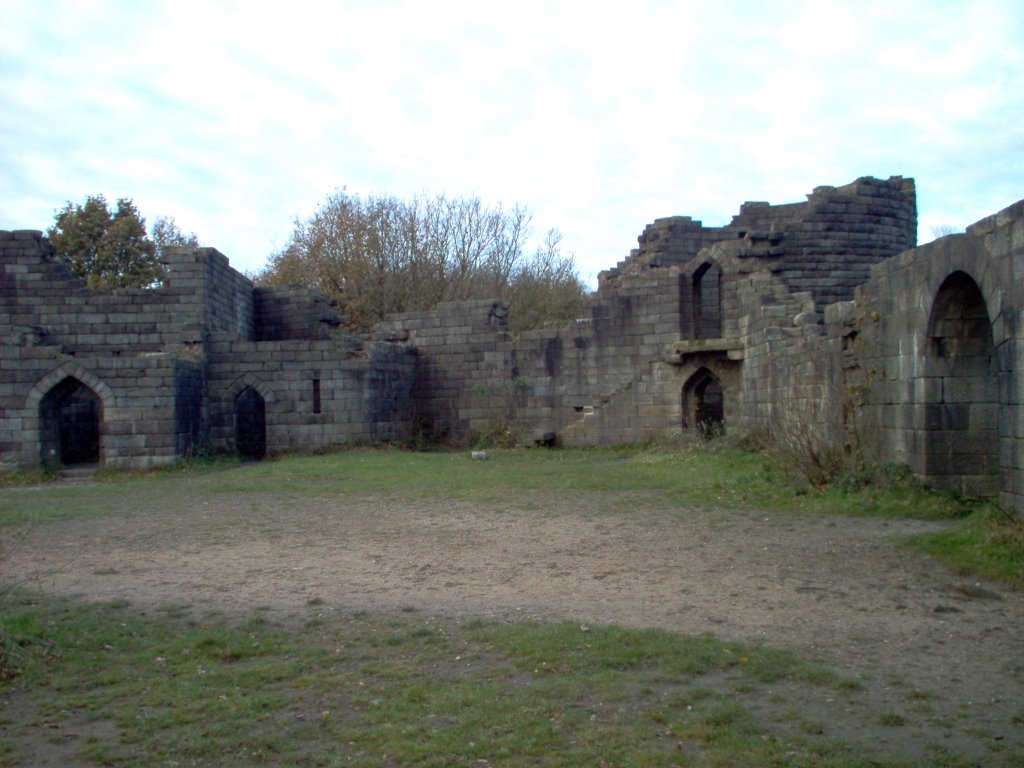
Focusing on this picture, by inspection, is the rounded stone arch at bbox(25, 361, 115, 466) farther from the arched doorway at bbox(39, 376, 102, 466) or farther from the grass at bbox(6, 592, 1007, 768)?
the grass at bbox(6, 592, 1007, 768)

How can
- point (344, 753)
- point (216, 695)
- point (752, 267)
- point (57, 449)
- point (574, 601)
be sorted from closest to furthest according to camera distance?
point (344, 753), point (216, 695), point (574, 601), point (57, 449), point (752, 267)

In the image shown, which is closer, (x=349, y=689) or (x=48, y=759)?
(x=48, y=759)

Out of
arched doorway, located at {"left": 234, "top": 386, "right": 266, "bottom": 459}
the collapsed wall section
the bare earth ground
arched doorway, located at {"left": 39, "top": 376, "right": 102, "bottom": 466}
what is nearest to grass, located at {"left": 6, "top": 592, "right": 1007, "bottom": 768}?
the bare earth ground

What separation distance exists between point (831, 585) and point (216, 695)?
4.54 metres

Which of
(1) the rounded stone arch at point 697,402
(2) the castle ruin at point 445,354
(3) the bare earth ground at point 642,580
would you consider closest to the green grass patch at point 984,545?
(3) the bare earth ground at point 642,580

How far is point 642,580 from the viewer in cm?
791

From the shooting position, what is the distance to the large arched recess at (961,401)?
10.5 metres

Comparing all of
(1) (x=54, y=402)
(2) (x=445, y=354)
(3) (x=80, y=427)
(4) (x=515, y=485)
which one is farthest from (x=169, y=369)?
(4) (x=515, y=485)

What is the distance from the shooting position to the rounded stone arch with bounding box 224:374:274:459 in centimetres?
2133

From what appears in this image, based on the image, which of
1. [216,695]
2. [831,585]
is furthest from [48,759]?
[831,585]

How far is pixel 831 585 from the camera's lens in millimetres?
7488

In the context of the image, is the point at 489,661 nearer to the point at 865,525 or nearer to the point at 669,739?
the point at 669,739

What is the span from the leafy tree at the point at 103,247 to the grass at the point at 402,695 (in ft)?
106

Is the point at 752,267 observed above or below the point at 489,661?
above
